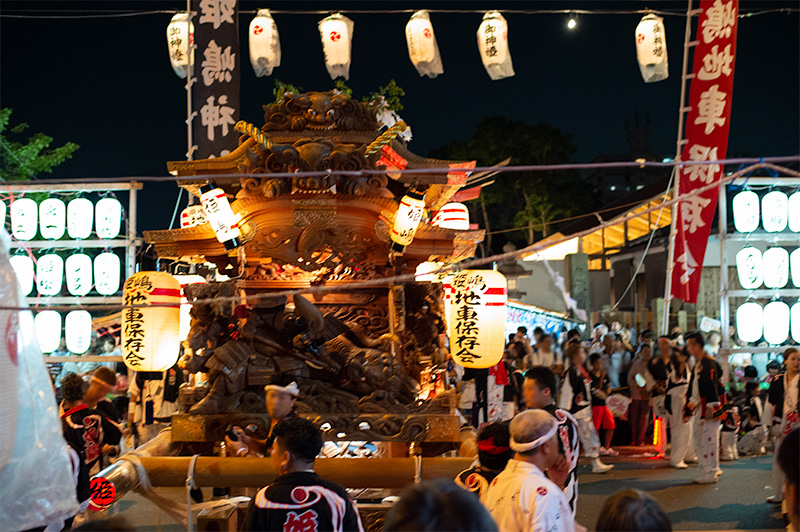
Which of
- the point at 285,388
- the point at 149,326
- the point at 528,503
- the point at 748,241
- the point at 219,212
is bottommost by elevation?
the point at 528,503

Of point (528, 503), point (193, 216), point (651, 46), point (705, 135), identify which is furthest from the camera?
point (651, 46)

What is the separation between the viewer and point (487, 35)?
465 inches

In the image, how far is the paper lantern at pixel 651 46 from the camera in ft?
38.9

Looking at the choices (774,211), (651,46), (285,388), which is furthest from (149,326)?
(651,46)

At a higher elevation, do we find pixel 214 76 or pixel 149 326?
pixel 214 76

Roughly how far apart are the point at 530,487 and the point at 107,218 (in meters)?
9.56

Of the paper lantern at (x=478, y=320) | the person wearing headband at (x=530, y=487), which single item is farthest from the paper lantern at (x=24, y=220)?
the person wearing headband at (x=530, y=487)

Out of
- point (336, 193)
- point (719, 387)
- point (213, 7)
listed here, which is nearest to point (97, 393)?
point (336, 193)

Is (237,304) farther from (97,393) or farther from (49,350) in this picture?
(49,350)

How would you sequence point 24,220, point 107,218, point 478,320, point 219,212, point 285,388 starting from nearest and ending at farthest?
point 285,388 < point 219,212 < point 478,320 < point 24,220 < point 107,218

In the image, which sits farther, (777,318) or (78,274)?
(78,274)

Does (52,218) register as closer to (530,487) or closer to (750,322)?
(530,487)

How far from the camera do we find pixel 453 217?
1023 cm

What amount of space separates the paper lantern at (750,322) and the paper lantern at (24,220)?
35.9 ft
